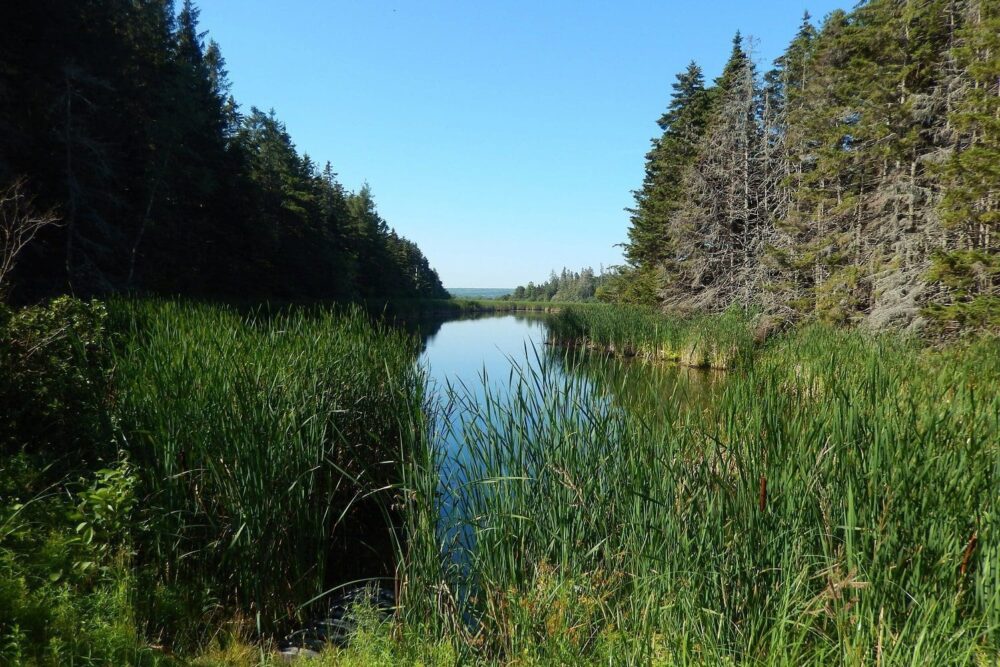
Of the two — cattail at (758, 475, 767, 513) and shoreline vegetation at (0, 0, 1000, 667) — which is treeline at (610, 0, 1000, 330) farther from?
cattail at (758, 475, 767, 513)

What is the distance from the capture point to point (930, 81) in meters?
15.7

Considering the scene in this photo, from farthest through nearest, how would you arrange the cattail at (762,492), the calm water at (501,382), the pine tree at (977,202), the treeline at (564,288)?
1. the treeline at (564,288)
2. the pine tree at (977,202)
3. the calm water at (501,382)
4. the cattail at (762,492)

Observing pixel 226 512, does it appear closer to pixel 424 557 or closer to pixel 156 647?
→ pixel 156 647

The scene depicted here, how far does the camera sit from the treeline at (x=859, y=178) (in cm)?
1095

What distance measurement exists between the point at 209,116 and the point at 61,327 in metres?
24.7

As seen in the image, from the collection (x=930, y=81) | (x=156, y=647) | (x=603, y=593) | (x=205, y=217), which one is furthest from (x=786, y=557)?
(x=205, y=217)

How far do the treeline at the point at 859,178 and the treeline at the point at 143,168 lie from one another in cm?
1580

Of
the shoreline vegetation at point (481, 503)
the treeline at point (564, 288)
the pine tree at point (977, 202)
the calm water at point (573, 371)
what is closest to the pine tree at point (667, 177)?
the calm water at point (573, 371)

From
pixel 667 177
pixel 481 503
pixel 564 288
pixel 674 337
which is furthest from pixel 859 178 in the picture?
pixel 564 288

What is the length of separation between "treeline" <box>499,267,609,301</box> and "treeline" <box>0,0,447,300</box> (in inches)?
2583

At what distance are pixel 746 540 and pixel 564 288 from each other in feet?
364

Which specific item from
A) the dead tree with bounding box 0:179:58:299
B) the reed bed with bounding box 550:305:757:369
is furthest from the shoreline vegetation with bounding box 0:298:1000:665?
the reed bed with bounding box 550:305:757:369

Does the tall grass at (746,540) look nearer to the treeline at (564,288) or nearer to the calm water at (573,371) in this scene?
the calm water at (573,371)

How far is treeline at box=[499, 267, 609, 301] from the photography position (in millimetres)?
99500
